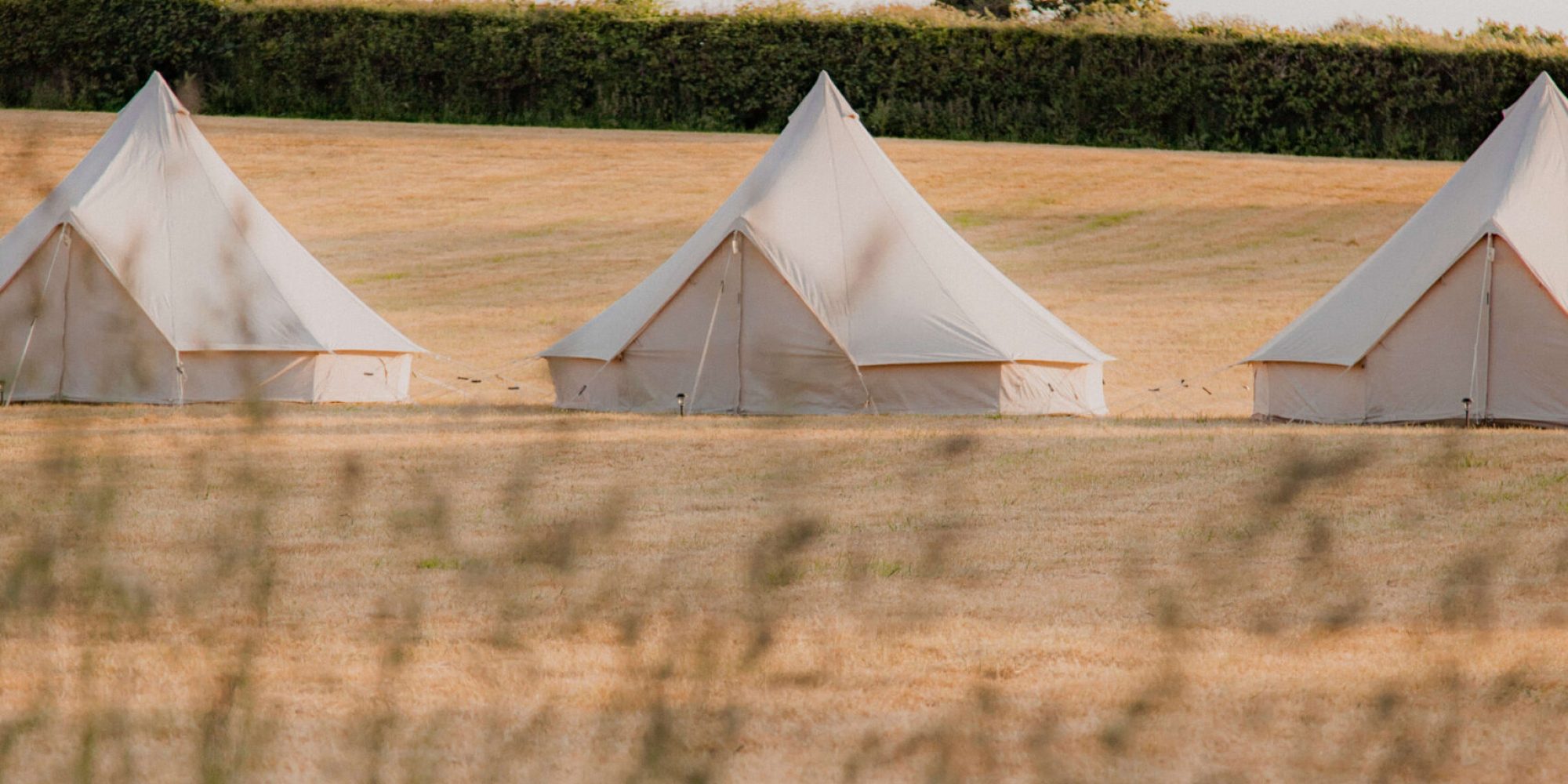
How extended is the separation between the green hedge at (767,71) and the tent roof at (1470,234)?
14317mm

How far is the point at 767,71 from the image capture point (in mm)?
25547

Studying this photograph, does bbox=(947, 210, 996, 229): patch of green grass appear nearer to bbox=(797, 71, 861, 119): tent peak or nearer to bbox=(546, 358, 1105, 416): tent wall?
bbox=(797, 71, 861, 119): tent peak

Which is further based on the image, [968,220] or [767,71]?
[767,71]

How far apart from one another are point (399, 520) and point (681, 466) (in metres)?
7.16

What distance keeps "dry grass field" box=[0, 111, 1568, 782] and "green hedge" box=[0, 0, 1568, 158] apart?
10672mm

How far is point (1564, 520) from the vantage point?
263 inches

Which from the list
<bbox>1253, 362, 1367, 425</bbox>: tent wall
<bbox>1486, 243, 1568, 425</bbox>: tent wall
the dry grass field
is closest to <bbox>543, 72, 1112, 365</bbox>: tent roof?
the dry grass field

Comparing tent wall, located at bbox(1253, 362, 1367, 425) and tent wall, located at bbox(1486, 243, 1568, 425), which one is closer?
tent wall, located at bbox(1486, 243, 1568, 425)

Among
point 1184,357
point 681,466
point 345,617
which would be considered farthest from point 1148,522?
point 1184,357

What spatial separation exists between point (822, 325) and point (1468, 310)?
399cm

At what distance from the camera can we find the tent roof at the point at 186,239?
1078 centimetres

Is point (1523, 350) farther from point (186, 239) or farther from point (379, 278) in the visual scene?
point (379, 278)

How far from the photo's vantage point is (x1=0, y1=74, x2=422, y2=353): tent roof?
1078 centimetres

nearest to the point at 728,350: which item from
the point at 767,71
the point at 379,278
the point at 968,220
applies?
the point at 379,278
